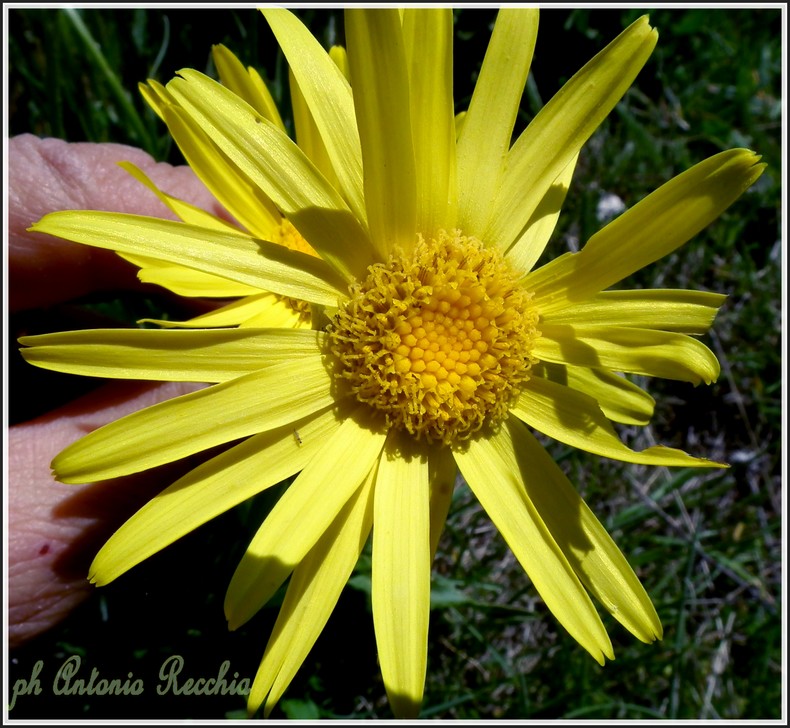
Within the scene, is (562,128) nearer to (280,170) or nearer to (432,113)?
(432,113)

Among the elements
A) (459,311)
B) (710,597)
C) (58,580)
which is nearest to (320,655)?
(58,580)

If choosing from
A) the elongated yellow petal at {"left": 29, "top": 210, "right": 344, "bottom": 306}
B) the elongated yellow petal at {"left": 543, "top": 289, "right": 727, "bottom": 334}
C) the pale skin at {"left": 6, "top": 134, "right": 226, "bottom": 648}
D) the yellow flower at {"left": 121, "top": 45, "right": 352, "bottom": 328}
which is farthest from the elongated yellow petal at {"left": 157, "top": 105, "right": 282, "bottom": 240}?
the elongated yellow petal at {"left": 543, "top": 289, "right": 727, "bottom": 334}

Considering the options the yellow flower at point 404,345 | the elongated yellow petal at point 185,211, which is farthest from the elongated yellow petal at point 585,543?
the elongated yellow petal at point 185,211

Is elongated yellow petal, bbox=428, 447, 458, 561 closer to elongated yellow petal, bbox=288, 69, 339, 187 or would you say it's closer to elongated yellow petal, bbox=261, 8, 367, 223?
elongated yellow petal, bbox=261, 8, 367, 223

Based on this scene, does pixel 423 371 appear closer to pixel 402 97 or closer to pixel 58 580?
pixel 402 97

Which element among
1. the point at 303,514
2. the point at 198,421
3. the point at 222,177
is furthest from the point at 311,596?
the point at 222,177

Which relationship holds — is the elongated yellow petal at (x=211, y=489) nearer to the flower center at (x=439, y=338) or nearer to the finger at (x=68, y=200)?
the flower center at (x=439, y=338)
